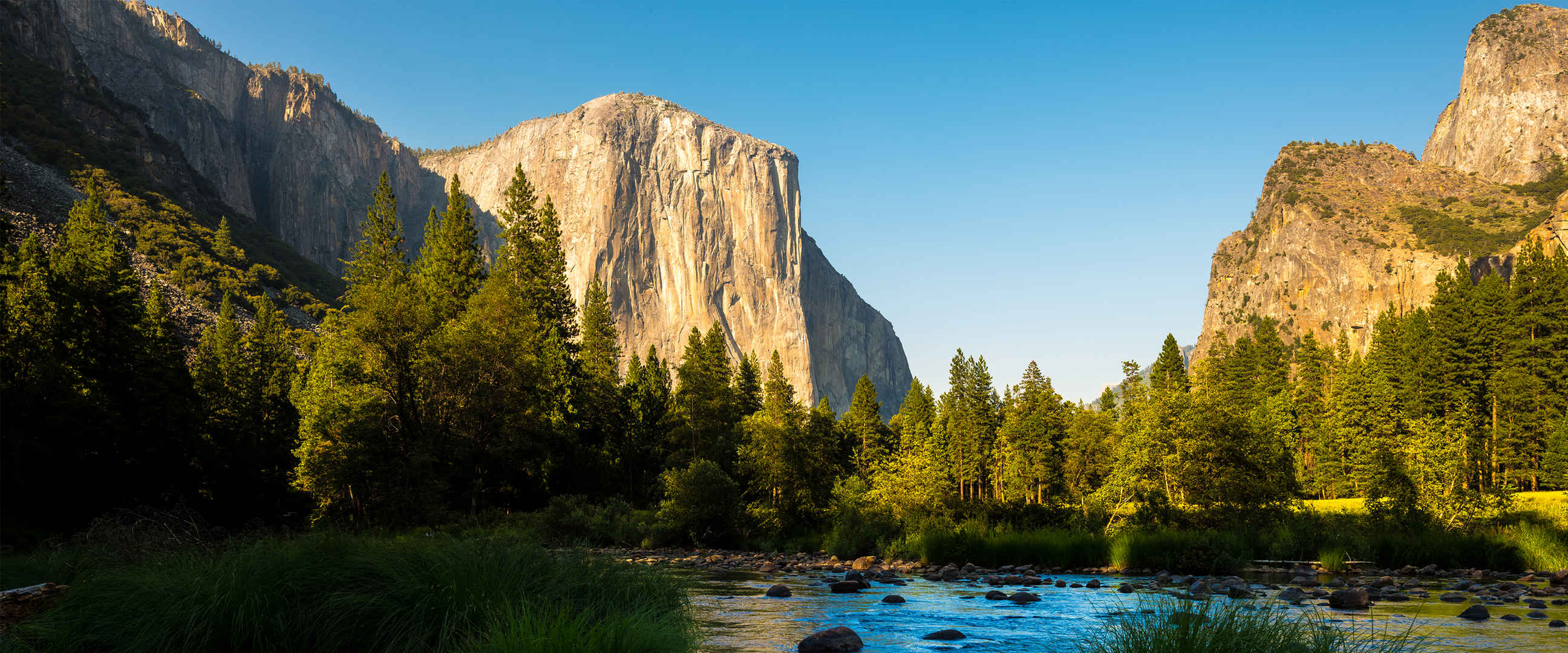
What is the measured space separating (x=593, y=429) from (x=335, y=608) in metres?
54.1

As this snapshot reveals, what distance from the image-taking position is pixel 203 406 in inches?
1774

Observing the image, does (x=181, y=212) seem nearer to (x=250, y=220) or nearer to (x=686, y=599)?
(x=250, y=220)

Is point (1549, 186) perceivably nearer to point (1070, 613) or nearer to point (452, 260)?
point (452, 260)

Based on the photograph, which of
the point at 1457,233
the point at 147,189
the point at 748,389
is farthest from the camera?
the point at 1457,233

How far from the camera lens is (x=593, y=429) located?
61156 millimetres

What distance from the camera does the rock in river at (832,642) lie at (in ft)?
40.6

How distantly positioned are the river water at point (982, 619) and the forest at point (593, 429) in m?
10.6

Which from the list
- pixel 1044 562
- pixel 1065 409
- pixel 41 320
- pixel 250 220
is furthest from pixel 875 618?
pixel 250 220

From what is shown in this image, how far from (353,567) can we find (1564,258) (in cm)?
8000

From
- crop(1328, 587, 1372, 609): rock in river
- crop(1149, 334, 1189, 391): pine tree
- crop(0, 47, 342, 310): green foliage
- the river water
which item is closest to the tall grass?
the river water

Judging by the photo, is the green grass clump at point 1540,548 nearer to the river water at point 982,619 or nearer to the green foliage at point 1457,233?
the river water at point 982,619

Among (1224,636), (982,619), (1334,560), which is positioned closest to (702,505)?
(982,619)

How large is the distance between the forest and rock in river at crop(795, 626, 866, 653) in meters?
18.3

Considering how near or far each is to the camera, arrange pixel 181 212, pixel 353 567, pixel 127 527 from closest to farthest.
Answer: pixel 353 567 → pixel 127 527 → pixel 181 212
